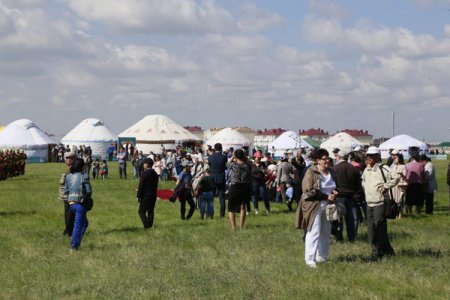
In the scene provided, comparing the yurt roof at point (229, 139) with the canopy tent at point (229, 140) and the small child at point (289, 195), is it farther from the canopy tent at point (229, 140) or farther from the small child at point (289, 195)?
the small child at point (289, 195)

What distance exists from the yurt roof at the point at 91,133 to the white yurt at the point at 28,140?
125 inches

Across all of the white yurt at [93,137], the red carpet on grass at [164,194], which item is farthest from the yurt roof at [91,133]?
the red carpet on grass at [164,194]

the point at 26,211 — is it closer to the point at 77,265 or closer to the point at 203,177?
the point at 203,177

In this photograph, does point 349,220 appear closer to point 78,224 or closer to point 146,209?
point 146,209

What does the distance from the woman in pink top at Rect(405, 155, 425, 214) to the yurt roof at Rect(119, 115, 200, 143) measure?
5179 centimetres

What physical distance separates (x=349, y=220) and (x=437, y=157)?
7550 centimetres

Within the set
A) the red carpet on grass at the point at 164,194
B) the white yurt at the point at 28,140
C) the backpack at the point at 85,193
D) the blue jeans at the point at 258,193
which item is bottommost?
the red carpet on grass at the point at 164,194

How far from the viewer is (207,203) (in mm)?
17234

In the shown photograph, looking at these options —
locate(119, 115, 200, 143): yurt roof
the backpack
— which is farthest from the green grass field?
locate(119, 115, 200, 143): yurt roof

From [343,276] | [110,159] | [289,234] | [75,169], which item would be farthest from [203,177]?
[110,159]

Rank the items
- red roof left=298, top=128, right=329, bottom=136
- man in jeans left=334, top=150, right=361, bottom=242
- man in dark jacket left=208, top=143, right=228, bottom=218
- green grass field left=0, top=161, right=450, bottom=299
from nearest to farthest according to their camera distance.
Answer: green grass field left=0, top=161, right=450, bottom=299
man in jeans left=334, top=150, right=361, bottom=242
man in dark jacket left=208, top=143, right=228, bottom=218
red roof left=298, top=128, right=329, bottom=136

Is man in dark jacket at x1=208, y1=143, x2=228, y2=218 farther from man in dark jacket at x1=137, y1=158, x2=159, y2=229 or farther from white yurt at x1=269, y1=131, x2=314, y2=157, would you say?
white yurt at x1=269, y1=131, x2=314, y2=157

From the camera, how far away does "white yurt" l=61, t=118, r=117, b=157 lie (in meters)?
67.9

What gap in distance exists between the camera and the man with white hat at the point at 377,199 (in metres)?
10.4
